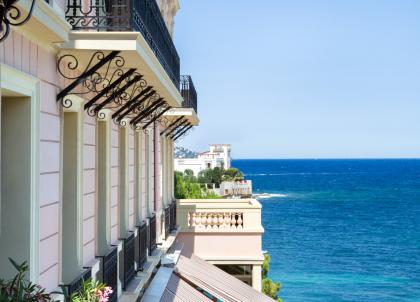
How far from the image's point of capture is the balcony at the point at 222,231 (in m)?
17.5

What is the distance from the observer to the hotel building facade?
5.41 meters

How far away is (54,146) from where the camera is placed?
6215 mm

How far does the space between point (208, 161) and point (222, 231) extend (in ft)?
382

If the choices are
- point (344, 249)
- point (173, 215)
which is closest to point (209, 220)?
point (173, 215)

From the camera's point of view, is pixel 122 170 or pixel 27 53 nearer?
pixel 27 53

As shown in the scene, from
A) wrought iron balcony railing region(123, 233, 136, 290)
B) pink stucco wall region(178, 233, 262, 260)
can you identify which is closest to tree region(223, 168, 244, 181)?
pink stucco wall region(178, 233, 262, 260)

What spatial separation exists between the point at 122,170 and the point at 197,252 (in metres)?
7.43

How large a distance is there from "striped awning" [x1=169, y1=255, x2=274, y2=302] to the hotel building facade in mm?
250

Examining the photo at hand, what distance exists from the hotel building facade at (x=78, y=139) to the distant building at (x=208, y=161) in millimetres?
112391

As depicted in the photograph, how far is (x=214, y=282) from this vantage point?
1240cm

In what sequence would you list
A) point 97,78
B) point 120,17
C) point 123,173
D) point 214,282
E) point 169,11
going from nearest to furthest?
point 120,17 → point 97,78 → point 123,173 → point 214,282 → point 169,11

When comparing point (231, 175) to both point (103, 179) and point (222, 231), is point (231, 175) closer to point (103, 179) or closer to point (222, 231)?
point (222, 231)

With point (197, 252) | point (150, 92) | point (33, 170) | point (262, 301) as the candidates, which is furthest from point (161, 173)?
point (33, 170)

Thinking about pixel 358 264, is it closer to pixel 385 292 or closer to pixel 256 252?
pixel 385 292
